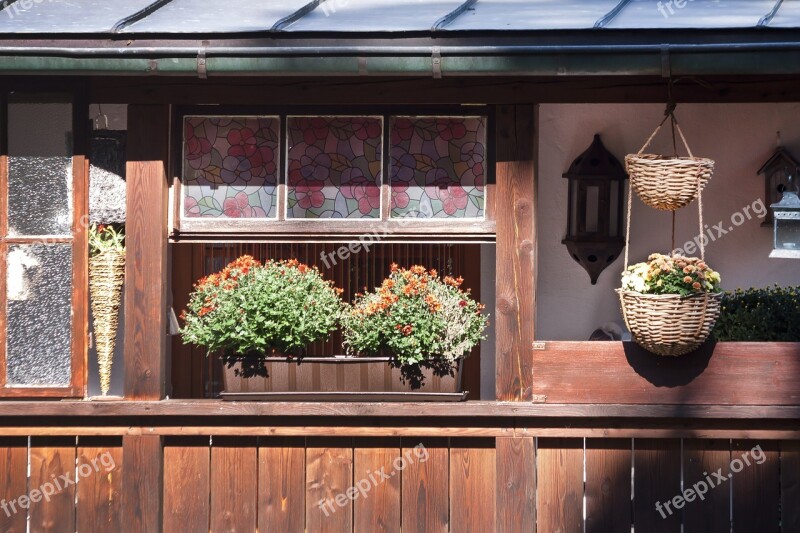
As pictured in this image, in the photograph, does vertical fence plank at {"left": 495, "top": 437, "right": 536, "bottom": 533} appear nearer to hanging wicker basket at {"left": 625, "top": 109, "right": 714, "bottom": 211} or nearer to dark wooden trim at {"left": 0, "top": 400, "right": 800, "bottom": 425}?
dark wooden trim at {"left": 0, "top": 400, "right": 800, "bottom": 425}

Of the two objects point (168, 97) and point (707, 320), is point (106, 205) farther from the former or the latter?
point (707, 320)

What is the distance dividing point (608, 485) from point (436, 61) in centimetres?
226

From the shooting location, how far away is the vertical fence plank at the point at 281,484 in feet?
19.4

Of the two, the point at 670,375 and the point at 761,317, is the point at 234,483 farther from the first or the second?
the point at 761,317

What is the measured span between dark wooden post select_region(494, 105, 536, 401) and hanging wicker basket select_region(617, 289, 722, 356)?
0.50 m

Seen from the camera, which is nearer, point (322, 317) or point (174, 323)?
point (322, 317)

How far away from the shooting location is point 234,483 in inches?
234

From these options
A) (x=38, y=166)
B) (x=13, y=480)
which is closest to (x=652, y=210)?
(x=38, y=166)

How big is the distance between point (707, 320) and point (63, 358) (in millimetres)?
3153

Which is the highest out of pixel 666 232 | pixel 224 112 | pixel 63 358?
pixel 224 112

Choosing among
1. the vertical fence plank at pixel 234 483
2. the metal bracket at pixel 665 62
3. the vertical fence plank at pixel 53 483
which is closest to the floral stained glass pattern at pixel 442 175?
the metal bracket at pixel 665 62

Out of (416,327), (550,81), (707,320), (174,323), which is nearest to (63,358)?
(174,323)

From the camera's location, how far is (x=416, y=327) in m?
5.77

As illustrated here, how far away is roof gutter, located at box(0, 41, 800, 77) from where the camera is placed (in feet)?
17.4
